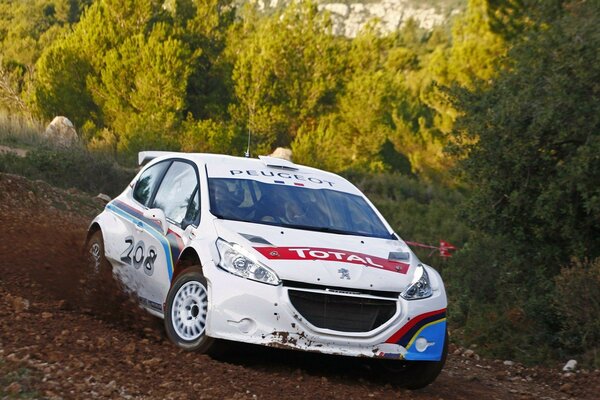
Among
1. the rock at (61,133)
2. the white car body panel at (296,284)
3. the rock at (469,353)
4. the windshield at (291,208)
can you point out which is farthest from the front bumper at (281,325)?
the rock at (61,133)

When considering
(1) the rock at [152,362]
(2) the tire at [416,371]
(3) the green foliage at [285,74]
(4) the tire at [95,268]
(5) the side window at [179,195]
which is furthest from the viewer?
(3) the green foliage at [285,74]

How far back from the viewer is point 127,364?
21.3 ft

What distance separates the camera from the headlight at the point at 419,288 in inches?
284

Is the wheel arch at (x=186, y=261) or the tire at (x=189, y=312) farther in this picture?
the wheel arch at (x=186, y=261)

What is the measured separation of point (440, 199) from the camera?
39.0m

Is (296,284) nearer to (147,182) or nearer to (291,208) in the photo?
(291,208)

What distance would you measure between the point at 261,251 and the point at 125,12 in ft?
120

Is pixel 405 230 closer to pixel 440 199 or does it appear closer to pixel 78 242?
pixel 440 199

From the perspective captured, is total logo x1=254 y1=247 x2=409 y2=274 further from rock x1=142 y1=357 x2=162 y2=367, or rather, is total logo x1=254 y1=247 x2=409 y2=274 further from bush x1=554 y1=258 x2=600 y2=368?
bush x1=554 y1=258 x2=600 y2=368

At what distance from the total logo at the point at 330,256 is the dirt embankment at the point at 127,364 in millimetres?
726

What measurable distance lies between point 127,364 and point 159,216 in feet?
6.43

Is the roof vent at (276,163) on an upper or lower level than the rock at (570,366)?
upper

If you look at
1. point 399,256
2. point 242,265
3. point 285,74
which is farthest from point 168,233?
point 285,74

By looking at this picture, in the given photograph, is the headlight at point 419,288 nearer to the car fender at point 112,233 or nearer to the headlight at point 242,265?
the headlight at point 242,265
